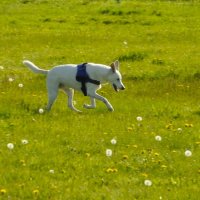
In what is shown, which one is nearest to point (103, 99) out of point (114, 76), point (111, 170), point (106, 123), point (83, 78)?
point (114, 76)

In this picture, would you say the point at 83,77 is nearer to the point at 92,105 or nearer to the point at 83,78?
the point at 83,78

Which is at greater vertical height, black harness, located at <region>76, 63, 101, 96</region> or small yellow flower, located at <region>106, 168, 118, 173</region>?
small yellow flower, located at <region>106, 168, 118, 173</region>

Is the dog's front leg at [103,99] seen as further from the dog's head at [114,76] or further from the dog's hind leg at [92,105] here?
the dog's head at [114,76]

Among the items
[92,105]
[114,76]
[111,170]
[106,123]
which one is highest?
[111,170]

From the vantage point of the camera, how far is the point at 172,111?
15.1m

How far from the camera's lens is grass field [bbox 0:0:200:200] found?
9891 millimetres

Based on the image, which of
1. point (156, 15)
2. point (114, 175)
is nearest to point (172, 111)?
point (114, 175)

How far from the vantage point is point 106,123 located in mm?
13695

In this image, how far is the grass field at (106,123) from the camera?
9.89 meters

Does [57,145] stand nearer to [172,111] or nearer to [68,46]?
[172,111]

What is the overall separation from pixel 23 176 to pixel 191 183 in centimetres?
240

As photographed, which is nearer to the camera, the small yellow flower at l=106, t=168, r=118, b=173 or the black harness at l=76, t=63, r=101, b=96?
the small yellow flower at l=106, t=168, r=118, b=173

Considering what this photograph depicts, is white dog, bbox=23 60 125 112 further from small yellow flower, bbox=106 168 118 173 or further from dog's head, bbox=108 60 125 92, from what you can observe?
small yellow flower, bbox=106 168 118 173

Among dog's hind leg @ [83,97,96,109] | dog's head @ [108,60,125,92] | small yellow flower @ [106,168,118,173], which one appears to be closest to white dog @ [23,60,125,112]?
dog's head @ [108,60,125,92]
